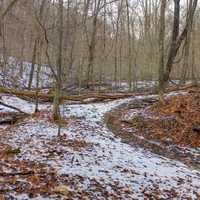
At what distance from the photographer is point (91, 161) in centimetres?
912

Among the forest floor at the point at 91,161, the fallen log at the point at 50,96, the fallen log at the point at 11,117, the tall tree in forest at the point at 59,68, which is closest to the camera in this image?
the forest floor at the point at 91,161

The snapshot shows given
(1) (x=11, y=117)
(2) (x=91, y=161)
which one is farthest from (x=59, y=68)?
(1) (x=11, y=117)

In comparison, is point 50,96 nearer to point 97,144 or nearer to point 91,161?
point 97,144

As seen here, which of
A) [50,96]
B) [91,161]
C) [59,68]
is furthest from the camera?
[50,96]

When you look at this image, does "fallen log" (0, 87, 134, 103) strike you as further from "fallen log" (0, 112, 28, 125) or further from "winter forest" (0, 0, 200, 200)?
"fallen log" (0, 112, 28, 125)

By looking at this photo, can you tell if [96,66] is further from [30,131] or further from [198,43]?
[30,131]

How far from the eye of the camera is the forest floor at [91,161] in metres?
7.12

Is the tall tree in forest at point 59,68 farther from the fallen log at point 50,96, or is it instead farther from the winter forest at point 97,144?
the fallen log at point 50,96

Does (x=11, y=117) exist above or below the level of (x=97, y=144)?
above

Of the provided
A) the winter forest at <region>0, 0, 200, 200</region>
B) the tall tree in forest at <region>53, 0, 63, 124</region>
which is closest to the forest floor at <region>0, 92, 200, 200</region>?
the winter forest at <region>0, 0, 200, 200</region>

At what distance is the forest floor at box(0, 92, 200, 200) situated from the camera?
23.4ft

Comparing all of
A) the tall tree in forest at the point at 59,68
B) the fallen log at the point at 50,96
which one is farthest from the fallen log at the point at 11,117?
the fallen log at the point at 50,96

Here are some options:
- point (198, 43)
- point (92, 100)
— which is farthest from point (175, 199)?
point (198, 43)

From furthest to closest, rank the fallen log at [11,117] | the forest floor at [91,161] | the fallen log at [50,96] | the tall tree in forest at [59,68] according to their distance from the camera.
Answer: the fallen log at [50,96] < the fallen log at [11,117] < the tall tree in forest at [59,68] < the forest floor at [91,161]
